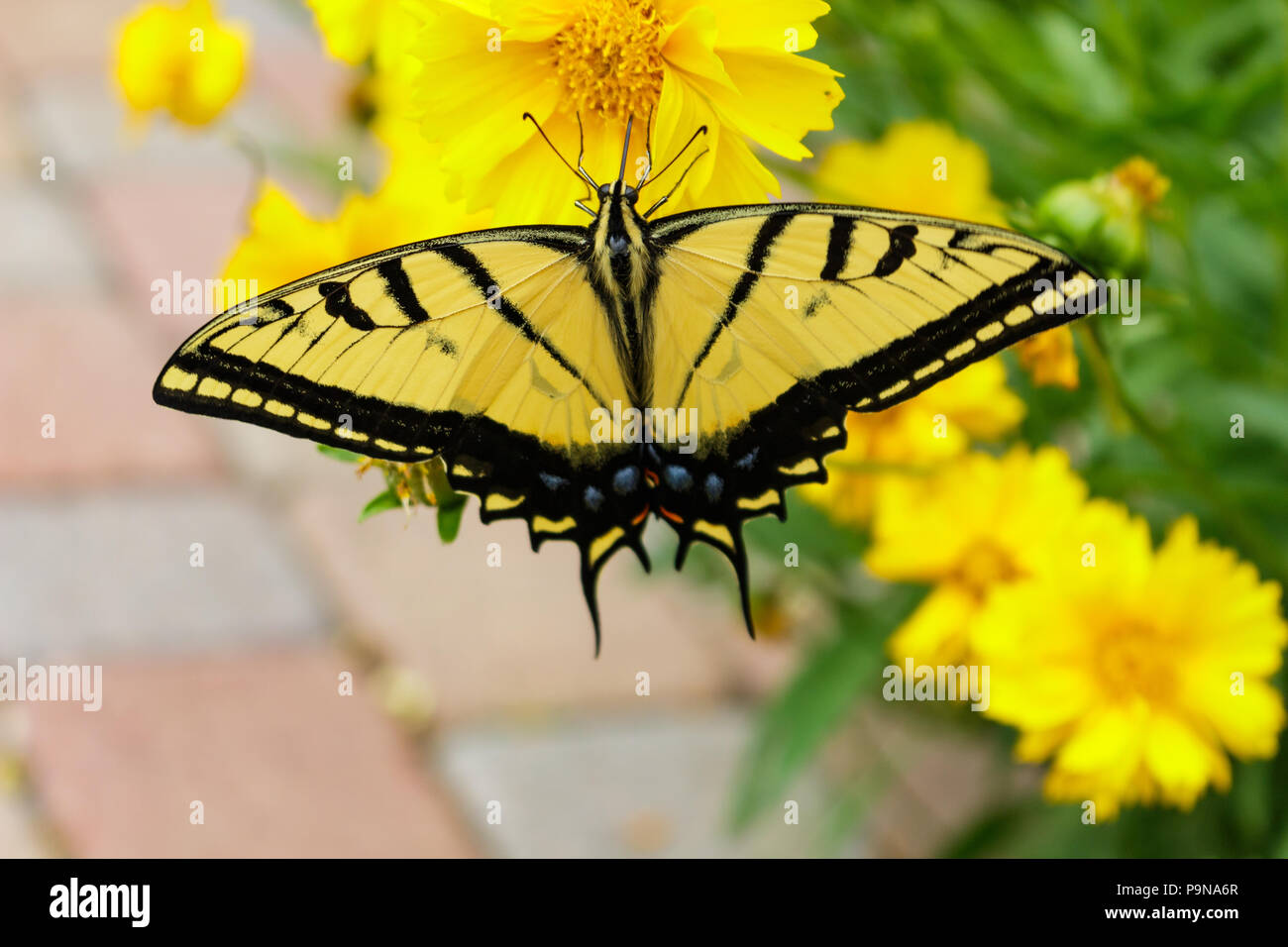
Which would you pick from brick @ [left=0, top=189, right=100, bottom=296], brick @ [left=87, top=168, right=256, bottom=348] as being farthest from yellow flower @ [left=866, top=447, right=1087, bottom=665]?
brick @ [left=0, top=189, right=100, bottom=296]

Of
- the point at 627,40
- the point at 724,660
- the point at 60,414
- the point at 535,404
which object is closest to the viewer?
the point at 627,40

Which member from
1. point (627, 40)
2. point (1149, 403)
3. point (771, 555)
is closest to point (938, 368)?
point (627, 40)

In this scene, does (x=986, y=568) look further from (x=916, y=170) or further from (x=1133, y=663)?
(x=916, y=170)

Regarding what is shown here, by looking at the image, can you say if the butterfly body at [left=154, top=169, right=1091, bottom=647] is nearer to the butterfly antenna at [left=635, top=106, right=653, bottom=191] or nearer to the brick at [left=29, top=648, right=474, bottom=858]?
the butterfly antenna at [left=635, top=106, right=653, bottom=191]

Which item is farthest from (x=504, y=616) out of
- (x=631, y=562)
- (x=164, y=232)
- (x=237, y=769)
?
(x=164, y=232)

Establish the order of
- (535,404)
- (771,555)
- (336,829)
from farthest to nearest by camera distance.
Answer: (336,829) < (771,555) < (535,404)

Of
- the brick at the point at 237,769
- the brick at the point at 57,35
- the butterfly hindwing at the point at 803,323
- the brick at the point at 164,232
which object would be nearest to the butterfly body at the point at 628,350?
the butterfly hindwing at the point at 803,323
